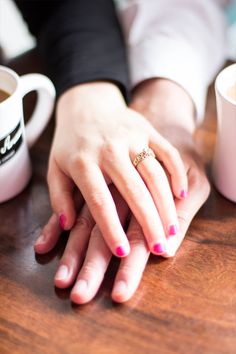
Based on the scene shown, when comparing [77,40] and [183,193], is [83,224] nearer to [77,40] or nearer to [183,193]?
[183,193]

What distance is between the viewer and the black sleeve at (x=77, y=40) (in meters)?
0.75

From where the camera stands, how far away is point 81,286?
521 millimetres

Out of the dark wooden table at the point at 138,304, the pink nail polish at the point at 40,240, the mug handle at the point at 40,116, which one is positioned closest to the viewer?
the dark wooden table at the point at 138,304

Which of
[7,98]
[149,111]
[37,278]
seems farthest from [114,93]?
[37,278]

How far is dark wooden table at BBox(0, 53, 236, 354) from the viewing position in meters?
0.48

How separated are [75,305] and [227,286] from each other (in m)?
0.15

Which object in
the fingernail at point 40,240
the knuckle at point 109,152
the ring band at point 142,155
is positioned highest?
the knuckle at point 109,152

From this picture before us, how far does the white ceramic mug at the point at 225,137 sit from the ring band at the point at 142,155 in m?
0.08

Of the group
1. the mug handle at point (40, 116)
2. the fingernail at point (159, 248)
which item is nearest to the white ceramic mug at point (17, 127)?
the mug handle at point (40, 116)

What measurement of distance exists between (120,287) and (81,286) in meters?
0.04

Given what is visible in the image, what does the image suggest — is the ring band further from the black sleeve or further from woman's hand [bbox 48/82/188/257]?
the black sleeve

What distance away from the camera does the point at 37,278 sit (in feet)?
1.80

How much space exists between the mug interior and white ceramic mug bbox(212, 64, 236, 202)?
0.24 meters

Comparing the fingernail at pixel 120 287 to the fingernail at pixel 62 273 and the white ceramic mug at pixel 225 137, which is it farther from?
the white ceramic mug at pixel 225 137
